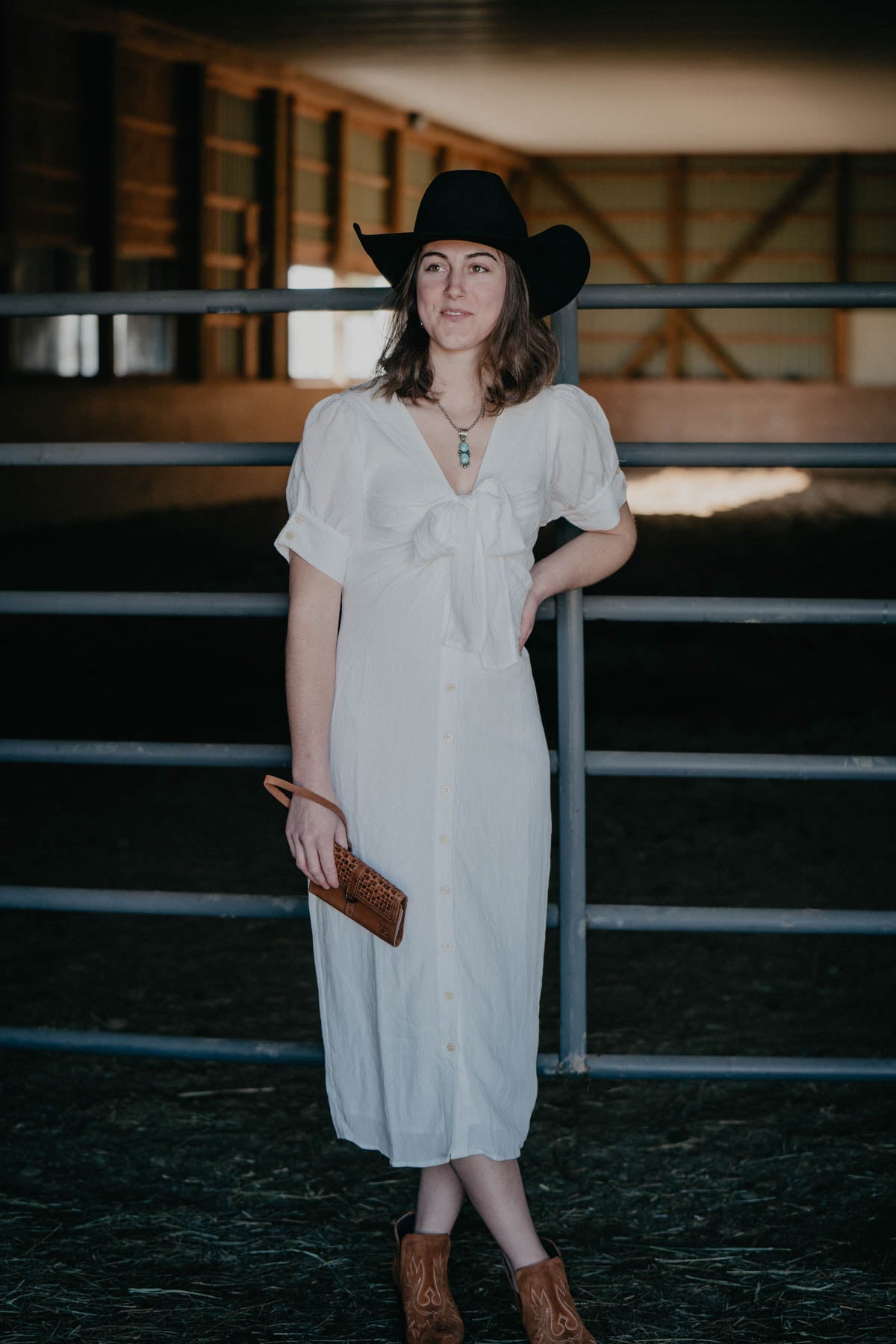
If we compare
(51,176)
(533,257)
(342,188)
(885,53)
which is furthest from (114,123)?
(533,257)

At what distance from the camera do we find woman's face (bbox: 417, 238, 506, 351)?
6.79ft

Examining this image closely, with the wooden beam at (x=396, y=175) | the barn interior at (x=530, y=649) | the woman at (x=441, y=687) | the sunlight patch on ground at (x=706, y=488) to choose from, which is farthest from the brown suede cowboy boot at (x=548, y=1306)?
the wooden beam at (x=396, y=175)

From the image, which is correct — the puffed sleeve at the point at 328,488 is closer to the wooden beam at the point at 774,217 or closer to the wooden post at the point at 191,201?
the wooden post at the point at 191,201

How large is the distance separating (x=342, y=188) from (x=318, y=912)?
53.4ft

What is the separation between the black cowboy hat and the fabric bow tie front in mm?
322

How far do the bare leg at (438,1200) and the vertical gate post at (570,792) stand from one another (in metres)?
0.38

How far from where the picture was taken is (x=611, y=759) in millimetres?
2539

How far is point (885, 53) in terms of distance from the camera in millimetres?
14562

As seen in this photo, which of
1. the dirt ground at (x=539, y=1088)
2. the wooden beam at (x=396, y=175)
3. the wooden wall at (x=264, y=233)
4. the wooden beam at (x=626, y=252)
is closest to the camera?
the dirt ground at (x=539, y=1088)

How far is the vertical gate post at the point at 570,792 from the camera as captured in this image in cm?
250

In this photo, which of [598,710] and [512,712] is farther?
[598,710]

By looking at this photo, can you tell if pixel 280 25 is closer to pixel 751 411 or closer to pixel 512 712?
pixel 751 411

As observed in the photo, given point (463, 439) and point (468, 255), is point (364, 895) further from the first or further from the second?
point (468, 255)

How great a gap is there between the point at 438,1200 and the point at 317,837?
58 centimetres
